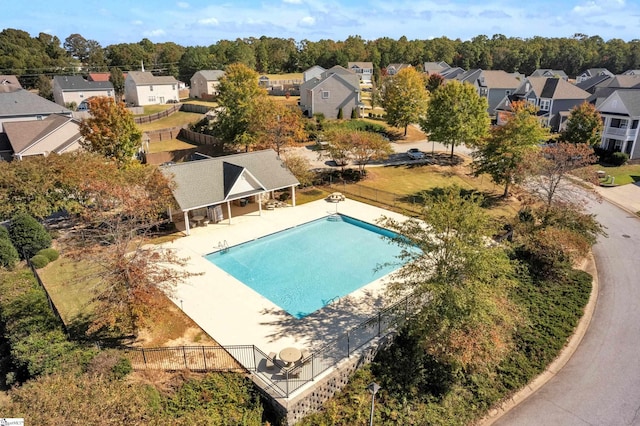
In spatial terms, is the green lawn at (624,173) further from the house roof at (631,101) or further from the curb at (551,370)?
the curb at (551,370)

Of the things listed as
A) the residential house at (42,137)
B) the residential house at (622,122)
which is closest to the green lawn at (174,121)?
the residential house at (42,137)

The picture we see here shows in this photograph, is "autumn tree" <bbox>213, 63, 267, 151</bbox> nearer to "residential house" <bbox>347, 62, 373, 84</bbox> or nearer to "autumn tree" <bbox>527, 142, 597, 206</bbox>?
"autumn tree" <bbox>527, 142, 597, 206</bbox>

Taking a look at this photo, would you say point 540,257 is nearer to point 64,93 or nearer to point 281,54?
point 64,93

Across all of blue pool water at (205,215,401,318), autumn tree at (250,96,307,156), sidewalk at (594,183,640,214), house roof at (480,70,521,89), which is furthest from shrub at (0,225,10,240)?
house roof at (480,70,521,89)

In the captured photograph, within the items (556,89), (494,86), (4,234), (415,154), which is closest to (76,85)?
(4,234)

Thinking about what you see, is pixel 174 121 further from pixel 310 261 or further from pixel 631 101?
pixel 631 101
